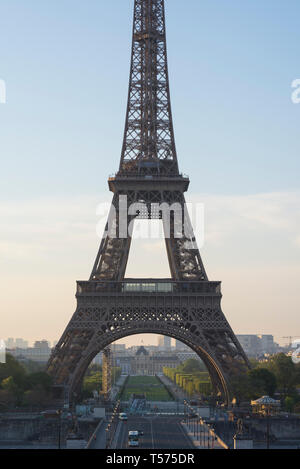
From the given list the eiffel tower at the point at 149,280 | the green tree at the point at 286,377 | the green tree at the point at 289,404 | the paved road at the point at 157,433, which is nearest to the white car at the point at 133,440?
the paved road at the point at 157,433

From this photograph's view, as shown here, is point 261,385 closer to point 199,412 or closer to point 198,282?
point 199,412

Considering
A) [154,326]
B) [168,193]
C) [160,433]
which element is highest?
[168,193]

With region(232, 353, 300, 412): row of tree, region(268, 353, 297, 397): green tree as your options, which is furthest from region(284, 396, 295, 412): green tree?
region(268, 353, 297, 397): green tree

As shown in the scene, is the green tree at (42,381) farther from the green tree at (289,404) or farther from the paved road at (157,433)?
the green tree at (289,404)

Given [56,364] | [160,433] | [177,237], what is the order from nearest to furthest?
[160,433]
[56,364]
[177,237]

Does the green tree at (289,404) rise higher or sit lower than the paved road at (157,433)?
higher

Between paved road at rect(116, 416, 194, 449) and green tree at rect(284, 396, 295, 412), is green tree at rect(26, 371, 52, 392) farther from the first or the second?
green tree at rect(284, 396, 295, 412)

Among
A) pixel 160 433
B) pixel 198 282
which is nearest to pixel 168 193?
pixel 198 282
